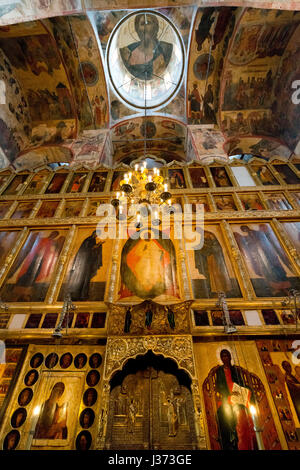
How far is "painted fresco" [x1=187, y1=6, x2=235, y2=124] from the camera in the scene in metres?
10.6

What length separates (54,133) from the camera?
13453 millimetres

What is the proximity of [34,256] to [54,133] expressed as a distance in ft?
32.4

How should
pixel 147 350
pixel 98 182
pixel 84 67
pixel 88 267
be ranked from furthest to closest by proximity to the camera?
1. pixel 84 67
2. pixel 98 182
3. pixel 88 267
4. pixel 147 350

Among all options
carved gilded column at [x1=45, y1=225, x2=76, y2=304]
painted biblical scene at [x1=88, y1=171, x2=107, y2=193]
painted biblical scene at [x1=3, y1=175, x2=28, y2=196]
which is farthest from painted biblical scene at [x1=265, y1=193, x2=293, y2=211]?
painted biblical scene at [x1=3, y1=175, x2=28, y2=196]

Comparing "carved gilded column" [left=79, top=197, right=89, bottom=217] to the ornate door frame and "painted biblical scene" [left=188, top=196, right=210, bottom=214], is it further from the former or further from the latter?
the ornate door frame

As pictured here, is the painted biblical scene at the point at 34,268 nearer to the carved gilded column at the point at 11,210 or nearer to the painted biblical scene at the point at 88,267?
the painted biblical scene at the point at 88,267

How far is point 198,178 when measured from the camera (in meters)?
8.86

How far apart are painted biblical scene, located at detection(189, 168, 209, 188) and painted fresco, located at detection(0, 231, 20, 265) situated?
6.08 metres

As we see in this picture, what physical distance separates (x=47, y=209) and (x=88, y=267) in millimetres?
3123

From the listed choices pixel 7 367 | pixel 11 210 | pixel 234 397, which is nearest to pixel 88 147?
pixel 11 210

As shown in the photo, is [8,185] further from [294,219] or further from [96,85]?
[294,219]

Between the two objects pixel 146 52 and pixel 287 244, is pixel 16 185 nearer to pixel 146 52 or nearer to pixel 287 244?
pixel 287 244

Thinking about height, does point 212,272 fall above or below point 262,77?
below

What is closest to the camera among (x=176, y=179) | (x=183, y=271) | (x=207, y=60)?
(x=183, y=271)
